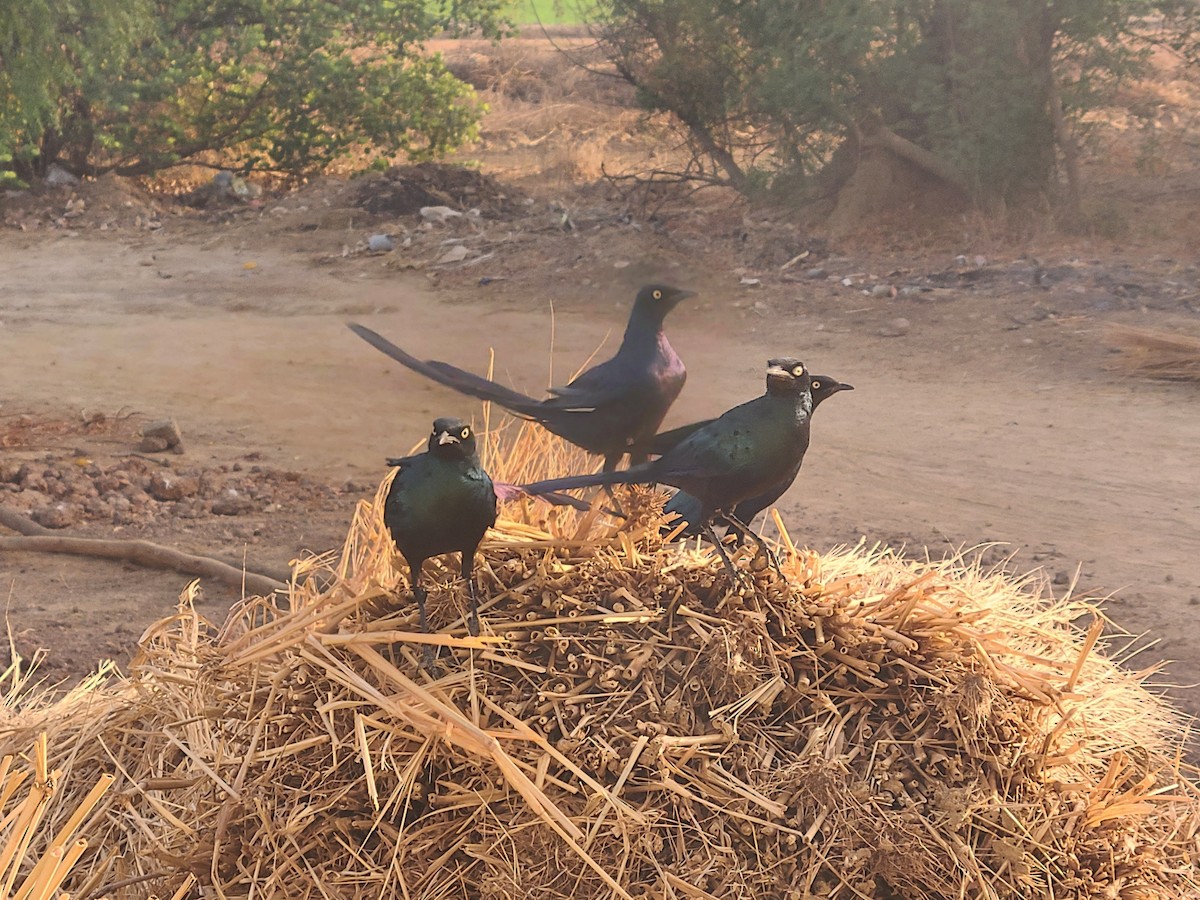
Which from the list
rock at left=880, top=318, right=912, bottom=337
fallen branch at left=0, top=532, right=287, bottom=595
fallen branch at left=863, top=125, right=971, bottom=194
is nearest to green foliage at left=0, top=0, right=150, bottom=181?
fallen branch at left=0, top=532, right=287, bottom=595

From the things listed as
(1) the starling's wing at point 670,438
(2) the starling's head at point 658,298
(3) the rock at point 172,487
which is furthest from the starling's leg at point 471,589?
(3) the rock at point 172,487

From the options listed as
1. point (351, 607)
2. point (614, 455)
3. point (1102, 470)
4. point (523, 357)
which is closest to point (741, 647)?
point (614, 455)

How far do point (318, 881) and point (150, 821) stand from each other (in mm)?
741

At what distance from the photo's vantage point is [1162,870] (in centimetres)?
221

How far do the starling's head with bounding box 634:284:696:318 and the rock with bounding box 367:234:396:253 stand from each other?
32.1ft

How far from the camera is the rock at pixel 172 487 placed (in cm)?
558

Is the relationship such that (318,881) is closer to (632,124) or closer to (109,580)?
(109,580)

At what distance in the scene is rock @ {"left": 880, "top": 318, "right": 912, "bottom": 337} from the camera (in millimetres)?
8781

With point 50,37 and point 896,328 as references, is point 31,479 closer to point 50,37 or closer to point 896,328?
point 50,37

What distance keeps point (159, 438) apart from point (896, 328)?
5161mm

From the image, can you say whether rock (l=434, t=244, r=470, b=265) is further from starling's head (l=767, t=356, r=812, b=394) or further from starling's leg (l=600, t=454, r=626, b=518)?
starling's head (l=767, t=356, r=812, b=394)

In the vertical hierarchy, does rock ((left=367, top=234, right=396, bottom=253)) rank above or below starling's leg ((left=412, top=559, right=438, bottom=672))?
below

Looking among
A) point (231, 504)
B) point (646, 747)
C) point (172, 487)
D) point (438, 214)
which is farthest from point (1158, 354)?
point (438, 214)

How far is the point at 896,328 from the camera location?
888cm
